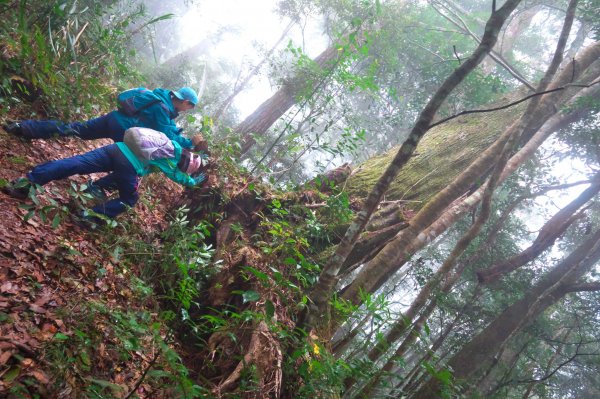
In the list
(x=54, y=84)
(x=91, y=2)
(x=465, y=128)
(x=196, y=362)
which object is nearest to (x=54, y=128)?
(x=54, y=84)

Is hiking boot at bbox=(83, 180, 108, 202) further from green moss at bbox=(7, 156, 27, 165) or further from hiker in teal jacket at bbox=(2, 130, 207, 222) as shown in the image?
green moss at bbox=(7, 156, 27, 165)

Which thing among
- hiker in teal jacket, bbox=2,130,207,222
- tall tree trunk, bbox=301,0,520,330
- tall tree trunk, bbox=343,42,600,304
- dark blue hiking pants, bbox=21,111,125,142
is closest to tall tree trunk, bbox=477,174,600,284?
tall tree trunk, bbox=343,42,600,304

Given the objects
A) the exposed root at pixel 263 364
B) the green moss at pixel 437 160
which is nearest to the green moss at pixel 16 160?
the exposed root at pixel 263 364

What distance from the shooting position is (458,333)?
930 centimetres

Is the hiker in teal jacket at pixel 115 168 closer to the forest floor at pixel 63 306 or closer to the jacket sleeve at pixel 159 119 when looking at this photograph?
the forest floor at pixel 63 306

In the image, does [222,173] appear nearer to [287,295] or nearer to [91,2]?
[287,295]

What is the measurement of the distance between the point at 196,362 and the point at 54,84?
3.55 metres

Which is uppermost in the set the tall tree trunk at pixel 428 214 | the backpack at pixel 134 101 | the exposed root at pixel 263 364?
the tall tree trunk at pixel 428 214

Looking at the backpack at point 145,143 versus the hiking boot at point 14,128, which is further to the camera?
the hiking boot at point 14,128

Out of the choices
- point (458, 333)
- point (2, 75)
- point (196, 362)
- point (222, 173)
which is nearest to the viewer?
point (196, 362)

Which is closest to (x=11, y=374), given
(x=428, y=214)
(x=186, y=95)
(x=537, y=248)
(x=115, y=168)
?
(x=115, y=168)

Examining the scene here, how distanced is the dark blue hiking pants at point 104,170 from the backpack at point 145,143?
0.13 meters

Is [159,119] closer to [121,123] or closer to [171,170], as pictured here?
[121,123]

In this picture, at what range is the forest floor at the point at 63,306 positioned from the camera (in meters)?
1.84
